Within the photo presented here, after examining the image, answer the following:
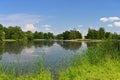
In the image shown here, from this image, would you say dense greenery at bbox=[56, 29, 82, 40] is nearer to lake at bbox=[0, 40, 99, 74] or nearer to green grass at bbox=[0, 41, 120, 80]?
lake at bbox=[0, 40, 99, 74]

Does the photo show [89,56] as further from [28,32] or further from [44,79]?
[28,32]

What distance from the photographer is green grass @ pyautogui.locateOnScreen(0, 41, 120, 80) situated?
11000mm

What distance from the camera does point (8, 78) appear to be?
10312 millimetres

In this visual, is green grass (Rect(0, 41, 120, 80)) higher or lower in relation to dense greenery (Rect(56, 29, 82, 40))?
lower

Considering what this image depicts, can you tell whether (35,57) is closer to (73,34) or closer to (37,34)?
(73,34)

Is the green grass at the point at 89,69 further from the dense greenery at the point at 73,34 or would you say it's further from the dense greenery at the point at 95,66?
the dense greenery at the point at 73,34

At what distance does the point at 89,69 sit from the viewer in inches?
529

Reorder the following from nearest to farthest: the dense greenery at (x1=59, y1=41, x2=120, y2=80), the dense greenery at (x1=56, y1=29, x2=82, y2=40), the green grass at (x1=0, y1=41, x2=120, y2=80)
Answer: the green grass at (x1=0, y1=41, x2=120, y2=80) < the dense greenery at (x1=59, y1=41, x2=120, y2=80) < the dense greenery at (x1=56, y1=29, x2=82, y2=40)

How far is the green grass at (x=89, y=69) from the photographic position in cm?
1100

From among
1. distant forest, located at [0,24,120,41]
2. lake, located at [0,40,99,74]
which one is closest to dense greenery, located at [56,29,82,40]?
distant forest, located at [0,24,120,41]

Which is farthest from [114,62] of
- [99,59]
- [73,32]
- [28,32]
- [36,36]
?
[36,36]

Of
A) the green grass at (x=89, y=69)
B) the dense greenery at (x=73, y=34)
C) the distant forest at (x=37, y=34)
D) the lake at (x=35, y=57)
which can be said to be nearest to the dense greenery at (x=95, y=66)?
the green grass at (x=89, y=69)

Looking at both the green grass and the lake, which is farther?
the lake

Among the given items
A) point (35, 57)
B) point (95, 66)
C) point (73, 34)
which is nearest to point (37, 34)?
point (73, 34)
